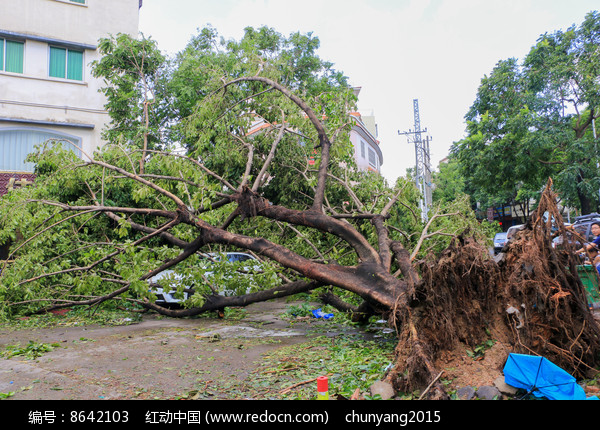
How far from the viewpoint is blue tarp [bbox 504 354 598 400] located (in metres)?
3.24

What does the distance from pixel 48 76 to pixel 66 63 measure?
0.81 meters

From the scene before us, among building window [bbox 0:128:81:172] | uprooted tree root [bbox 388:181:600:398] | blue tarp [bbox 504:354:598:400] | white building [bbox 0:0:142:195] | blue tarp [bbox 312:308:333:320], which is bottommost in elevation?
blue tarp [bbox 312:308:333:320]

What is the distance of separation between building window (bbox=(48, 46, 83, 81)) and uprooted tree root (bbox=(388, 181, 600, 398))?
15.9 metres

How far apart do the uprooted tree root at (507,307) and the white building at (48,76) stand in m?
13.7

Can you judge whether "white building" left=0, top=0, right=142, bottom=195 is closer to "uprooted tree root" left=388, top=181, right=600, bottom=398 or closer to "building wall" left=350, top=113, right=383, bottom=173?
"uprooted tree root" left=388, top=181, right=600, bottom=398

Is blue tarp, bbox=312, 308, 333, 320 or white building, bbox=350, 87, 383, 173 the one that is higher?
white building, bbox=350, 87, 383, 173

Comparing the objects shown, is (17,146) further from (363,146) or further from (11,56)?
(363,146)

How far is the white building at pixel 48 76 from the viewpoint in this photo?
1500 centimetres

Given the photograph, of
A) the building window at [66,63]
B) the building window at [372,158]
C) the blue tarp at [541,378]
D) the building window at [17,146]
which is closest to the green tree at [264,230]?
the blue tarp at [541,378]

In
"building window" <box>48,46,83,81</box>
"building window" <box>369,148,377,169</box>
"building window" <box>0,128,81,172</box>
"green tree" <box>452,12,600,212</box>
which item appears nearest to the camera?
"building window" <box>0,128,81,172</box>

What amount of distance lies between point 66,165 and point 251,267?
3516mm

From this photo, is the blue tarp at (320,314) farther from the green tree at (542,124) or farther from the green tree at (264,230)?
the green tree at (542,124)

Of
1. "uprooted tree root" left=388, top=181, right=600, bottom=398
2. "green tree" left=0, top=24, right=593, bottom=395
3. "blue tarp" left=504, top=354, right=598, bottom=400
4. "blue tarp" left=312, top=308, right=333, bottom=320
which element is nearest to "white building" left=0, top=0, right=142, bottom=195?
"green tree" left=0, top=24, right=593, bottom=395
